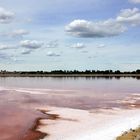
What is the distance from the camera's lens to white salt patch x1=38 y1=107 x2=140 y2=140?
2375 centimetres

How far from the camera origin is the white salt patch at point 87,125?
23.8m

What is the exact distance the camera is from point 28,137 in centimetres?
2458

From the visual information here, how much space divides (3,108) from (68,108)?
22.1 feet

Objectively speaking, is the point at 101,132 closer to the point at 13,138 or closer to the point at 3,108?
the point at 13,138

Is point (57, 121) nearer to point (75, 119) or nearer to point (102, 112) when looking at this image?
point (75, 119)

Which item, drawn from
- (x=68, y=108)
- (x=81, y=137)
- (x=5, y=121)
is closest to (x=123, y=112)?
(x=68, y=108)

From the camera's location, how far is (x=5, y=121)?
3091 cm

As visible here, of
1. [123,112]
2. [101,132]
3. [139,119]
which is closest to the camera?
[101,132]

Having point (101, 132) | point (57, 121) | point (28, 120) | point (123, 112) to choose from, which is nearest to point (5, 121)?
point (28, 120)

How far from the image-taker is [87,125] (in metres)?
28.7

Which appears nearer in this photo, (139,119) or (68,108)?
(139,119)

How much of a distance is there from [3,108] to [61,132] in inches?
609

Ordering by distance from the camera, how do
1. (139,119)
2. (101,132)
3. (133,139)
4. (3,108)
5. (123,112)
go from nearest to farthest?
(133,139), (101,132), (139,119), (123,112), (3,108)

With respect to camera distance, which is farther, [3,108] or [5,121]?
[3,108]
